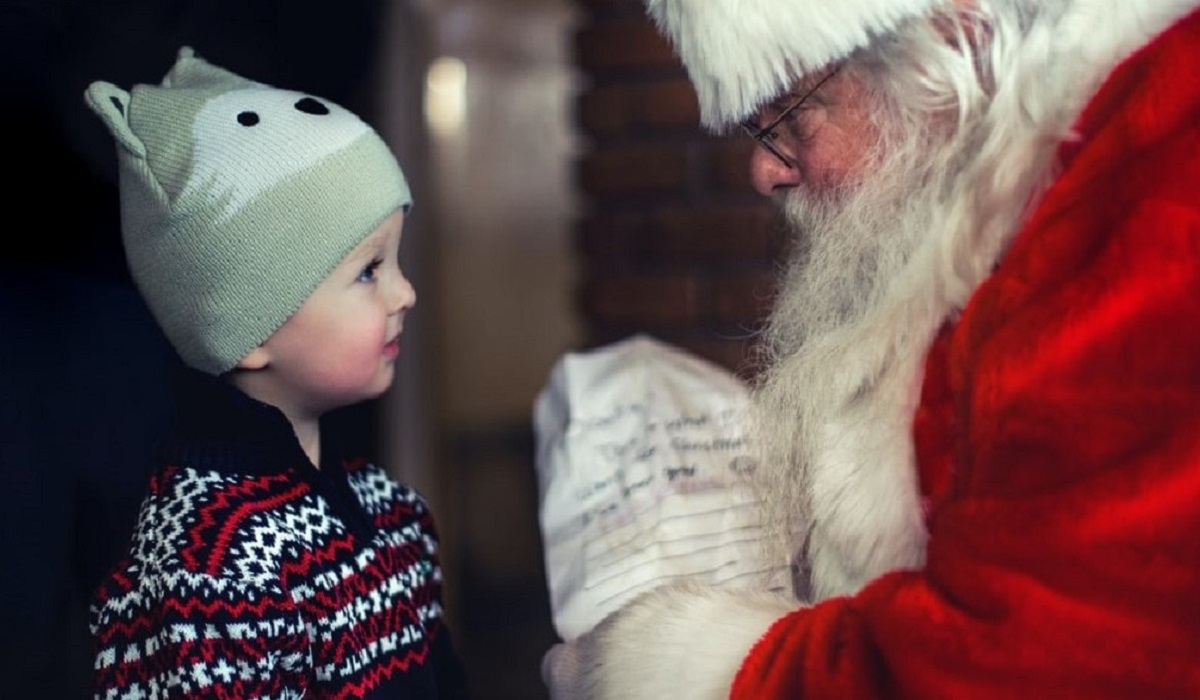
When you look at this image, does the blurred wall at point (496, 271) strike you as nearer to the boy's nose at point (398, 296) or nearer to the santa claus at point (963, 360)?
the boy's nose at point (398, 296)

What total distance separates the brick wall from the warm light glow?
3.27 ft


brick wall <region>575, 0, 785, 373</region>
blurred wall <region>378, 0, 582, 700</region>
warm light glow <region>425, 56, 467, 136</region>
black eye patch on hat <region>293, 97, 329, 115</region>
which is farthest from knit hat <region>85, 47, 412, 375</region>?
warm light glow <region>425, 56, 467, 136</region>

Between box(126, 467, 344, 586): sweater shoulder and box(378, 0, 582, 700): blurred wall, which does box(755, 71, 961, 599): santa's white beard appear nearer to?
box(126, 467, 344, 586): sweater shoulder

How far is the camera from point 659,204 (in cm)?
193

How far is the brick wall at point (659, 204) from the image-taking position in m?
1.86

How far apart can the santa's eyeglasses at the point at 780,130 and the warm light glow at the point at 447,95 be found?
78.6 inches

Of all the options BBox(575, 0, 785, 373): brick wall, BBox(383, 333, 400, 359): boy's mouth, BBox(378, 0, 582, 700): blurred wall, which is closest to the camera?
BBox(383, 333, 400, 359): boy's mouth

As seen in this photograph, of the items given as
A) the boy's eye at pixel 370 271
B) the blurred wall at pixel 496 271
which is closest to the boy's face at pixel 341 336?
the boy's eye at pixel 370 271

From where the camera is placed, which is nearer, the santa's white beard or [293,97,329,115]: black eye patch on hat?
the santa's white beard

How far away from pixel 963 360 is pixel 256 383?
2.04 feet

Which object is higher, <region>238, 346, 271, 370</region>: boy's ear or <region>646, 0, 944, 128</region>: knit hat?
<region>646, 0, 944, 128</region>: knit hat

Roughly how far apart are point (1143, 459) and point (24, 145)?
842 mm

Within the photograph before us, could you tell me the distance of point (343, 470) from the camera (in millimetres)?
1150

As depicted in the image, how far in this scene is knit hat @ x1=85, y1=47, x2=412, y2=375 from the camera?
1005mm
